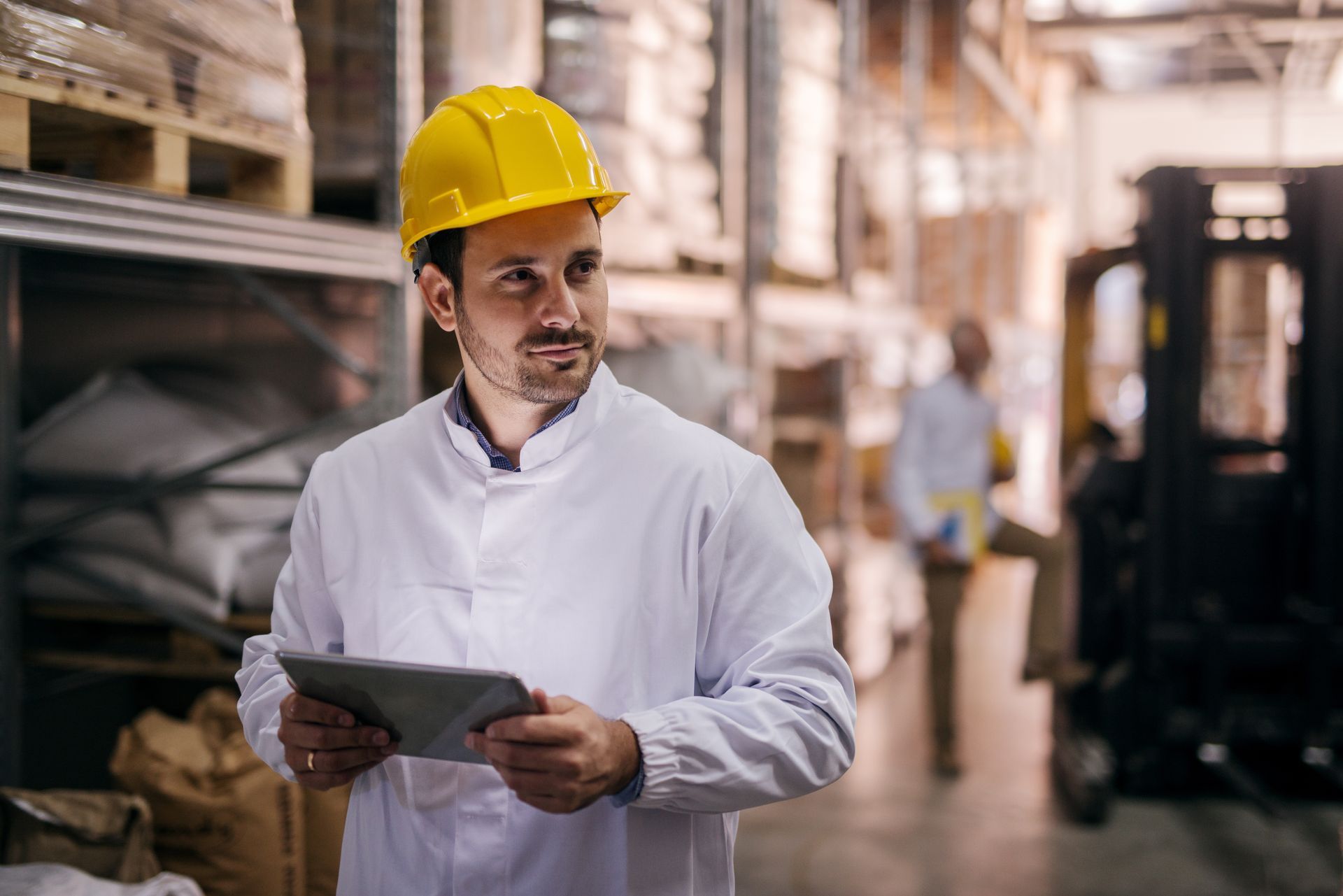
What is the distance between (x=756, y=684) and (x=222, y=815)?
1.93 m

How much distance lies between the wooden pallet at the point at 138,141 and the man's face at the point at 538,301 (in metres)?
1.25

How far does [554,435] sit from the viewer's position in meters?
1.71

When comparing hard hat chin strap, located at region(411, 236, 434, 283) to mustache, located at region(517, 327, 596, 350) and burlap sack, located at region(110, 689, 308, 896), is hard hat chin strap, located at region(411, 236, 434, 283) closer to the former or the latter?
mustache, located at region(517, 327, 596, 350)

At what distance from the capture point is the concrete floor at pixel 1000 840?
4191 millimetres

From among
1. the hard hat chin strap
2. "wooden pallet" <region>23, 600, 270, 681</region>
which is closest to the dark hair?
the hard hat chin strap

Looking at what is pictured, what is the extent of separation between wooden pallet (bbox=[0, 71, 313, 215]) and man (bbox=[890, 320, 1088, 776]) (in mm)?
3430

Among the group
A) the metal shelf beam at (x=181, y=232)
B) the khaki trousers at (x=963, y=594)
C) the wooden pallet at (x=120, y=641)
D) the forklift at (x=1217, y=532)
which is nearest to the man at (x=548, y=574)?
the metal shelf beam at (x=181, y=232)

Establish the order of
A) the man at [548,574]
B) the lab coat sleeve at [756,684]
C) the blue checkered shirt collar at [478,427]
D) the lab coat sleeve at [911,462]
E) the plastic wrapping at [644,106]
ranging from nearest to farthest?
1. the lab coat sleeve at [756,684]
2. the man at [548,574]
3. the blue checkered shirt collar at [478,427]
4. the plastic wrapping at [644,106]
5. the lab coat sleeve at [911,462]

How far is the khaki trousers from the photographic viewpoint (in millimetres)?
5445

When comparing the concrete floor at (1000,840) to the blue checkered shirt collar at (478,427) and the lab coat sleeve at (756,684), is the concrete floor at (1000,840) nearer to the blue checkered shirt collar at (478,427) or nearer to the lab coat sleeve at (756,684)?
the lab coat sleeve at (756,684)

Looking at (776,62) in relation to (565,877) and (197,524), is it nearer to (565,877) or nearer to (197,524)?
(197,524)

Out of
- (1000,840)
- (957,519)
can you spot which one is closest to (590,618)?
(1000,840)

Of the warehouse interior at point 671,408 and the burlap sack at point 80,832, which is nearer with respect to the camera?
the burlap sack at point 80,832

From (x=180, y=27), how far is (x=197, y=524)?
4.81 ft
